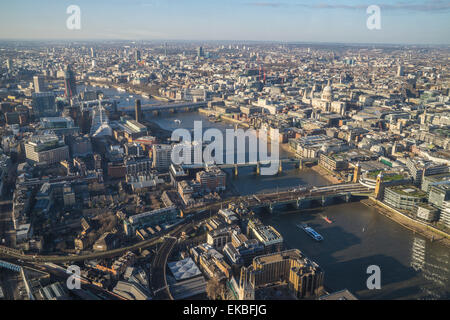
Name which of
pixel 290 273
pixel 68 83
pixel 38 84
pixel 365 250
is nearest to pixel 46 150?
pixel 290 273

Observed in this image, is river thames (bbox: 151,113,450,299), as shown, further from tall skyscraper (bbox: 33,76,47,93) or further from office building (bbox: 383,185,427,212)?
tall skyscraper (bbox: 33,76,47,93)

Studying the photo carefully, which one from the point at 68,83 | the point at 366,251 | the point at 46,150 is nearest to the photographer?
the point at 366,251

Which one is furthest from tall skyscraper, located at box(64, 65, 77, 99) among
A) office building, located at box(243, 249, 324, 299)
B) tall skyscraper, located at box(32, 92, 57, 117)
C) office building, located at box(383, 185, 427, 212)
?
office building, located at box(243, 249, 324, 299)

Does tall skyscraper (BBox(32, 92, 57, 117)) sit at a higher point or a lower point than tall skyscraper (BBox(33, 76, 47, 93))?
lower

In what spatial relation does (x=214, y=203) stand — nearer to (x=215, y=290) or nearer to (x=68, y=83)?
(x=215, y=290)

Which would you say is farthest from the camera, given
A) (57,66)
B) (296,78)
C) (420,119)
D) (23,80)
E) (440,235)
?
(57,66)
